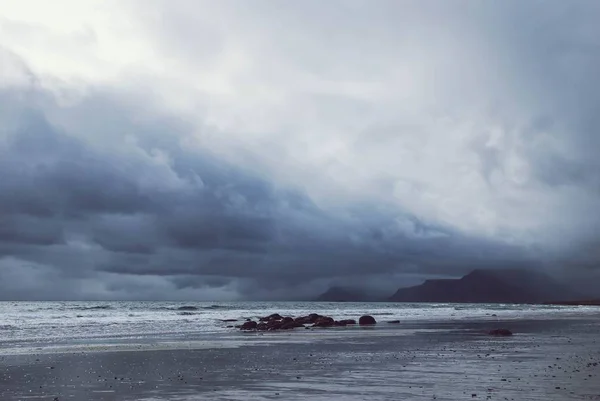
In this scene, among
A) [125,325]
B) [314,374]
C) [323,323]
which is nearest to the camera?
[314,374]

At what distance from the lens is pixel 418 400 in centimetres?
1775

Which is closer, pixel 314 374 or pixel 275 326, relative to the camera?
pixel 314 374

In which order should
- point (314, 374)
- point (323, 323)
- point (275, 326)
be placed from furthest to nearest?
point (323, 323)
point (275, 326)
point (314, 374)

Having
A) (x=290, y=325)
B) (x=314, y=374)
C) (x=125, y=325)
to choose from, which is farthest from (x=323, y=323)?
(x=314, y=374)

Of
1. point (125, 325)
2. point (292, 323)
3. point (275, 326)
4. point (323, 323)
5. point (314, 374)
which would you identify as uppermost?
point (125, 325)

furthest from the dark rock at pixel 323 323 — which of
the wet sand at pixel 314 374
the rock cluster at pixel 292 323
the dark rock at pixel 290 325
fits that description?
the wet sand at pixel 314 374

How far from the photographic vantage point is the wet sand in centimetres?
1933

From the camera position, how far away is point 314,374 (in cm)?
2444

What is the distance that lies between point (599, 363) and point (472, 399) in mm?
12544

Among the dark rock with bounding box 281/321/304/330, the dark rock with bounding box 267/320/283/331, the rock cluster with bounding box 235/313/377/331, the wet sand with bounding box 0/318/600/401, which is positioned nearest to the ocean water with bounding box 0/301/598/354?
the rock cluster with bounding box 235/313/377/331

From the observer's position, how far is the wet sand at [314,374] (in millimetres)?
19328

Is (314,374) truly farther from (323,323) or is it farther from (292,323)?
(323,323)

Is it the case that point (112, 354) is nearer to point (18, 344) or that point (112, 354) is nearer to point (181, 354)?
point (181, 354)

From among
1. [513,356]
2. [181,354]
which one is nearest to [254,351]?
[181,354]
